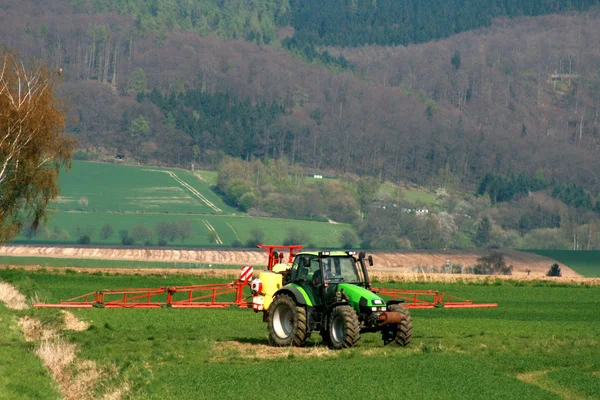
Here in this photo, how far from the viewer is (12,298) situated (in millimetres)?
40344

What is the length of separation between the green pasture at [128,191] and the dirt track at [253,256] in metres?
47.0

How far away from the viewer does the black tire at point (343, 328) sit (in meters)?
27.2

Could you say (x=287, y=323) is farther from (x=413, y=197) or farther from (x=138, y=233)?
(x=413, y=197)

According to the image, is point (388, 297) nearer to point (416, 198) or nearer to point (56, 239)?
point (56, 239)

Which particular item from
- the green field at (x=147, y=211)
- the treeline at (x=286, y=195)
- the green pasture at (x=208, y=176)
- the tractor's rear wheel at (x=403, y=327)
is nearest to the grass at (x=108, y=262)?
the green field at (x=147, y=211)

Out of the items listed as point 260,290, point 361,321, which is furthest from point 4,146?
point 361,321

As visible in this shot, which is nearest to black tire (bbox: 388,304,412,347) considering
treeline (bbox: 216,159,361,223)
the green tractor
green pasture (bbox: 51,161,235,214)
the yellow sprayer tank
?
the green tractor

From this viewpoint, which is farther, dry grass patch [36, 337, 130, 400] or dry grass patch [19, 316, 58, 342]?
dry grass patch [19, 316, 58, 342]

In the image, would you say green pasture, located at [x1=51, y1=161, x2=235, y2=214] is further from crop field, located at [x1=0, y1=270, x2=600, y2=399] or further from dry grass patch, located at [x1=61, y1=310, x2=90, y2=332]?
dry grass patch, located at [x1=61, y1=310, x2=90, y2=332]

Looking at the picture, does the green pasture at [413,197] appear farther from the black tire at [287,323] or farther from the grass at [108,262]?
the black tire at [287,323]

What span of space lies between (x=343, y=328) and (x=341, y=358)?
61.8 inches

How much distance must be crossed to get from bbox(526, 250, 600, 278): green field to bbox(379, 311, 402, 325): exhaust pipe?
84202mm

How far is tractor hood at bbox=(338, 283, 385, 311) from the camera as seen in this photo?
2780 centimetres

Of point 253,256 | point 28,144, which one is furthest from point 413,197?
point 28,144
